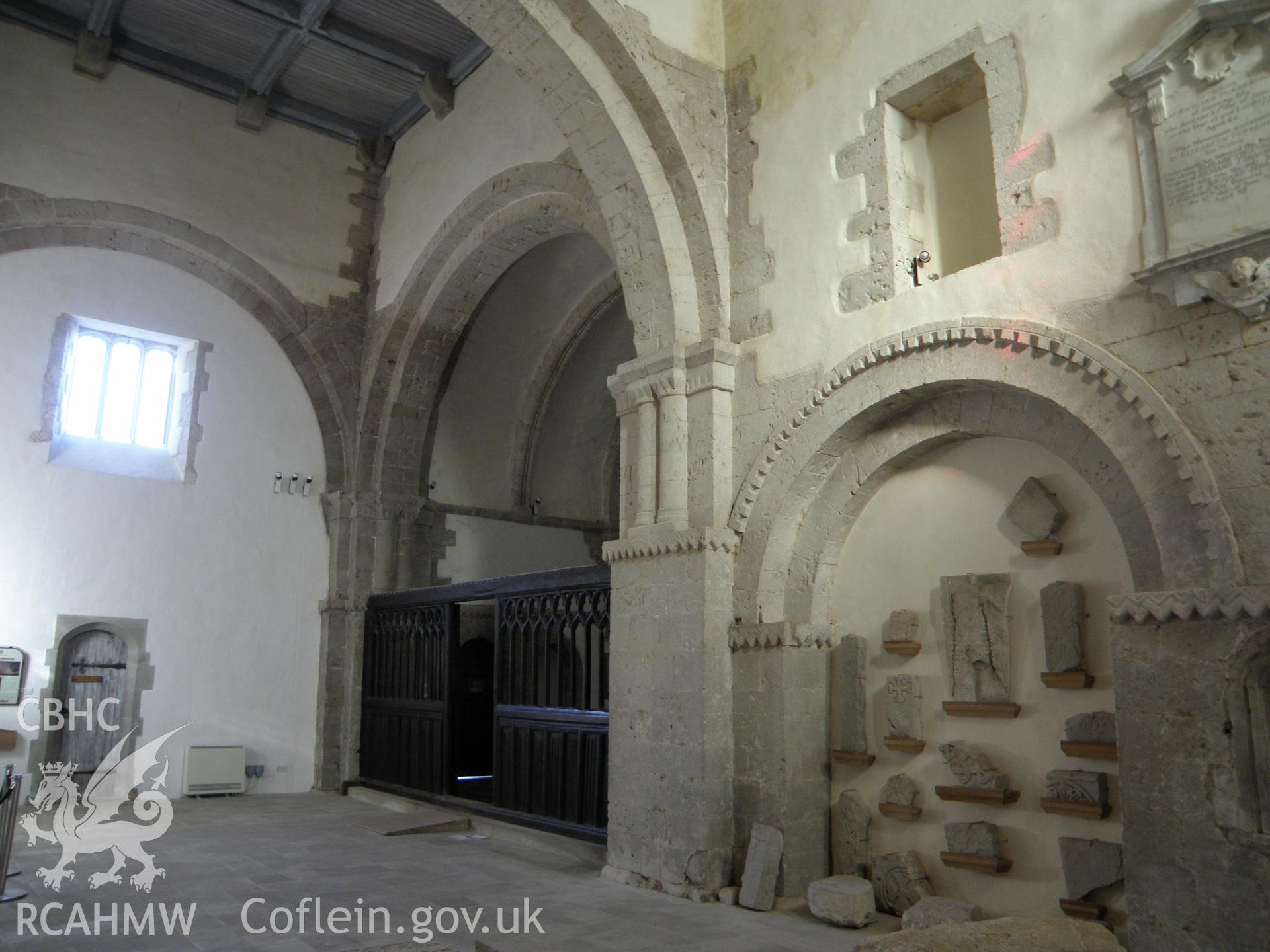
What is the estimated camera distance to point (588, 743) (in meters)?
6.60

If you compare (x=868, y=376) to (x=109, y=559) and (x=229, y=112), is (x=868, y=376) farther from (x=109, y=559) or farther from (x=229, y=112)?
(x=229, y=112)

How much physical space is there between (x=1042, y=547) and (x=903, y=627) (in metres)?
0.86

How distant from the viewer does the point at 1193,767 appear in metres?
3.55

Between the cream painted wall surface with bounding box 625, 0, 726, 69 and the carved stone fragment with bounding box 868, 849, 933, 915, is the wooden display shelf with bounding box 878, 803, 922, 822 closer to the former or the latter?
the carved stone fragment with bounding box 868, 849, 933, 915

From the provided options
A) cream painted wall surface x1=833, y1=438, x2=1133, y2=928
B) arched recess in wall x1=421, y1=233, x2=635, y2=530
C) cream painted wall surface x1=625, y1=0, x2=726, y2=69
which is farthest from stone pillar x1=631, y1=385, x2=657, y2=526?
A: arched recess in wall x1=421, y1=233, x2=635, y2=530

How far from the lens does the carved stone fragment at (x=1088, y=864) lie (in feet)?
13.5

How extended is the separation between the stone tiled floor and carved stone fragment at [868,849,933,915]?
167 millimetres

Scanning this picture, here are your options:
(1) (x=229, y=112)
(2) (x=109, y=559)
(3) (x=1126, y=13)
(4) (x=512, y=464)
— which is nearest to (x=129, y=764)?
(2) (x=109, y=559)

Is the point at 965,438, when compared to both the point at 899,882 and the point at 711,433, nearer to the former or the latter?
the point at 711,433

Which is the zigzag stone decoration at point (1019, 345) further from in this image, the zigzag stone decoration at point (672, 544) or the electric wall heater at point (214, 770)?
the electric wall heater at point (214, 770)

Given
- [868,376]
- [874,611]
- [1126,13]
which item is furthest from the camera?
[874,611]

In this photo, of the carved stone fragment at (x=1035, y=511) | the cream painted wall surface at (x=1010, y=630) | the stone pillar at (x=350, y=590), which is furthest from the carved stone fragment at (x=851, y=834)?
the stone pillar at (x=350, y=590)

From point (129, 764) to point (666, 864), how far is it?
18.5 feet

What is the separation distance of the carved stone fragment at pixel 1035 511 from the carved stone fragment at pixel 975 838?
1363 mm
